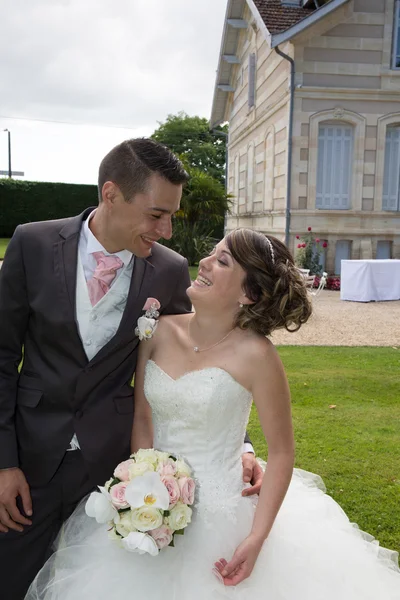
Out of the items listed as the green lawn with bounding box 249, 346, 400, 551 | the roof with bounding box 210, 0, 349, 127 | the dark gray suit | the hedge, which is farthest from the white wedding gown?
the hedge

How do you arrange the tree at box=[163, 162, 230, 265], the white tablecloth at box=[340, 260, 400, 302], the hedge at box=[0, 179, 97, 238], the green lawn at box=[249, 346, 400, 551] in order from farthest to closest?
1. the hedge at box=[0, 179, 97, 238]
2. the tree at box=[163, 162, 230, 265]
3. the white tablecloth at box=[340, 260, 400, 302]
4. the green lawn at box=[249, 346, 400, 551]

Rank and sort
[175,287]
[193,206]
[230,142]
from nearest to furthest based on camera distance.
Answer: [175,287]
[193,206]
[230,142]

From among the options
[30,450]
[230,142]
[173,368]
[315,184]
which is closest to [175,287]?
[173,368]

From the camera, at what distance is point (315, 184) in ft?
56.4

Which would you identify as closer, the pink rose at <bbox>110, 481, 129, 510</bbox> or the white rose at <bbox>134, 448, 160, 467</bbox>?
the pink rose at <bbox>110, 481, 129, 510</bbox>

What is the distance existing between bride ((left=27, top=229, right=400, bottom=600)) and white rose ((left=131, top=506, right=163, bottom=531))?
304 mm

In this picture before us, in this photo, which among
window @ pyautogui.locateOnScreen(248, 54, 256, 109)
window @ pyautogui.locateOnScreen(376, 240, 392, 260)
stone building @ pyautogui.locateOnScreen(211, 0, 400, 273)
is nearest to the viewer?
stone building @ pyautogui.locateOnScreen(211, 0, 400, 273)

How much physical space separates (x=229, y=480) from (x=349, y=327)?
897cm

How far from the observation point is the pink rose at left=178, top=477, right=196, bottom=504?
7.09 feet

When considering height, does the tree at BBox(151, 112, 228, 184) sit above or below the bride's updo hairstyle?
above

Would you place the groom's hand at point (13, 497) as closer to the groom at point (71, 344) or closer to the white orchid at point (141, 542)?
the groom at point (71, 344)

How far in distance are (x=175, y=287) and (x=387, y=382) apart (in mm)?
5258

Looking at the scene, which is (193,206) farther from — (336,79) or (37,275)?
(37,275)

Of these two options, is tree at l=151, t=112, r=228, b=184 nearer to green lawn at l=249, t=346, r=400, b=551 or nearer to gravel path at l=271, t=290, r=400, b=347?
gravel path at l=271, t=290, r=400, b=347
